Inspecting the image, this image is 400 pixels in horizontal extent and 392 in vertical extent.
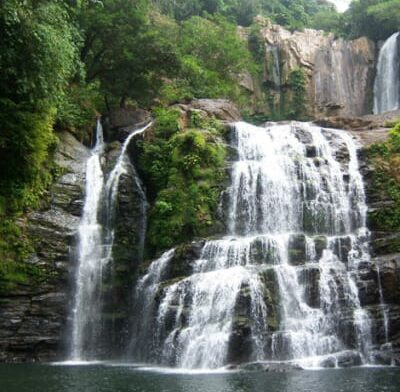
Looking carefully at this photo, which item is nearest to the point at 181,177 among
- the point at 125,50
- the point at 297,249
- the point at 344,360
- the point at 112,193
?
the point at 112,193

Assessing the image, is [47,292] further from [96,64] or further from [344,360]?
[96,64]

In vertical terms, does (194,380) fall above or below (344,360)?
below

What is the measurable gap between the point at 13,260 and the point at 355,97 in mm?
30442

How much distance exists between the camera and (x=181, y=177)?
893 inches

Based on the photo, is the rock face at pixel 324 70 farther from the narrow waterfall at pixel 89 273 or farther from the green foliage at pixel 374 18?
the narrow waterfall at pixel 89 273

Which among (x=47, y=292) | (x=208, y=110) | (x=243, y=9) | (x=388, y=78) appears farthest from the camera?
(x=243, y=9)

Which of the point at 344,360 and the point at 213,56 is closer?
the point at 344,360

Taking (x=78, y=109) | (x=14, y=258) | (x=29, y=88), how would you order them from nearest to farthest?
(x=29, y=88) < (x=14, y=258) < (x=78, y=109)

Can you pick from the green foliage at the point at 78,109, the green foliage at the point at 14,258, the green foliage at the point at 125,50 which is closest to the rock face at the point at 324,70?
the green foliage at the point at 125,50

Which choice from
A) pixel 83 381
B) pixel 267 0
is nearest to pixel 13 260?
pixel 83 381

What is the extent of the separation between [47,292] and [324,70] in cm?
3081

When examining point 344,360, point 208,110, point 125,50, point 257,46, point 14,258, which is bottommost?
point 344,360

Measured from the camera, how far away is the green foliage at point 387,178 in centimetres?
2050

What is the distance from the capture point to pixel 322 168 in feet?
75.7
